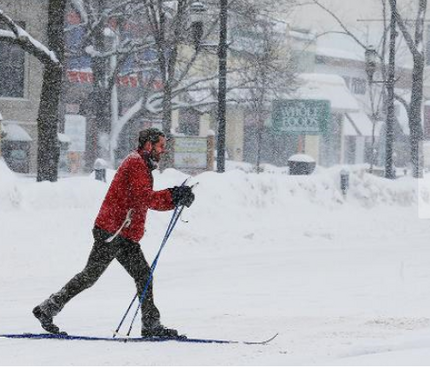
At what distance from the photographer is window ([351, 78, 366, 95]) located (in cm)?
7219

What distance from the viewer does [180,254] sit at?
55.5 ft

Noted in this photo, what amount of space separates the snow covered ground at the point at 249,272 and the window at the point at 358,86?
4631 cm

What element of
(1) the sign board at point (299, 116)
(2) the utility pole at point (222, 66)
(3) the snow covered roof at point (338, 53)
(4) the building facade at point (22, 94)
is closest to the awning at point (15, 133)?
(4) the building facade at point (22, 94)

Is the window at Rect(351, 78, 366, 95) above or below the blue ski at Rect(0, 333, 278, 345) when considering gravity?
above

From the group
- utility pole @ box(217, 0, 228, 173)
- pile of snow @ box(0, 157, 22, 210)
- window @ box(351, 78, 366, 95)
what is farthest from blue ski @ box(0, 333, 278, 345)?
window @ box(351, 78, 366, 95)

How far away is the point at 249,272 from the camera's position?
14.9 m

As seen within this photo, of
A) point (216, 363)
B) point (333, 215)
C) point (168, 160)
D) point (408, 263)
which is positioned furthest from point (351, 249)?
point (216, 363)

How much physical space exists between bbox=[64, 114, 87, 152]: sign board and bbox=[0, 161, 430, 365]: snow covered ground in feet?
67.5

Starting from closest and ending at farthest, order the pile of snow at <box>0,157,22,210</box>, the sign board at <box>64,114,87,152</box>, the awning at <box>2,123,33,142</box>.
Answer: the pile of snow at <box>0,157,22,210</box> → the awning at <box>2,123,33,142</box> → the sign board at <box>64,114,87,152</box>

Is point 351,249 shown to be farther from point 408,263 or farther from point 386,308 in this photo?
point 386,308

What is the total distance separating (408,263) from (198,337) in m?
7.44

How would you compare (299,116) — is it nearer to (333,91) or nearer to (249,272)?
(249,272)

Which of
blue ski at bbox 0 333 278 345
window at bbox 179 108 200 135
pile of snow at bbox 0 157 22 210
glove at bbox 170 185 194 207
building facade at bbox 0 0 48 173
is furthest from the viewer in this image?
window at bbox 179 108 200 135

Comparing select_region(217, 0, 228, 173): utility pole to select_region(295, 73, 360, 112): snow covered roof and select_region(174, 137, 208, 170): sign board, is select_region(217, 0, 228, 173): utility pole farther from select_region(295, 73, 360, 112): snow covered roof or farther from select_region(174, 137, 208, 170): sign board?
select_region(295, 73, 360, 112): snow covered roof
